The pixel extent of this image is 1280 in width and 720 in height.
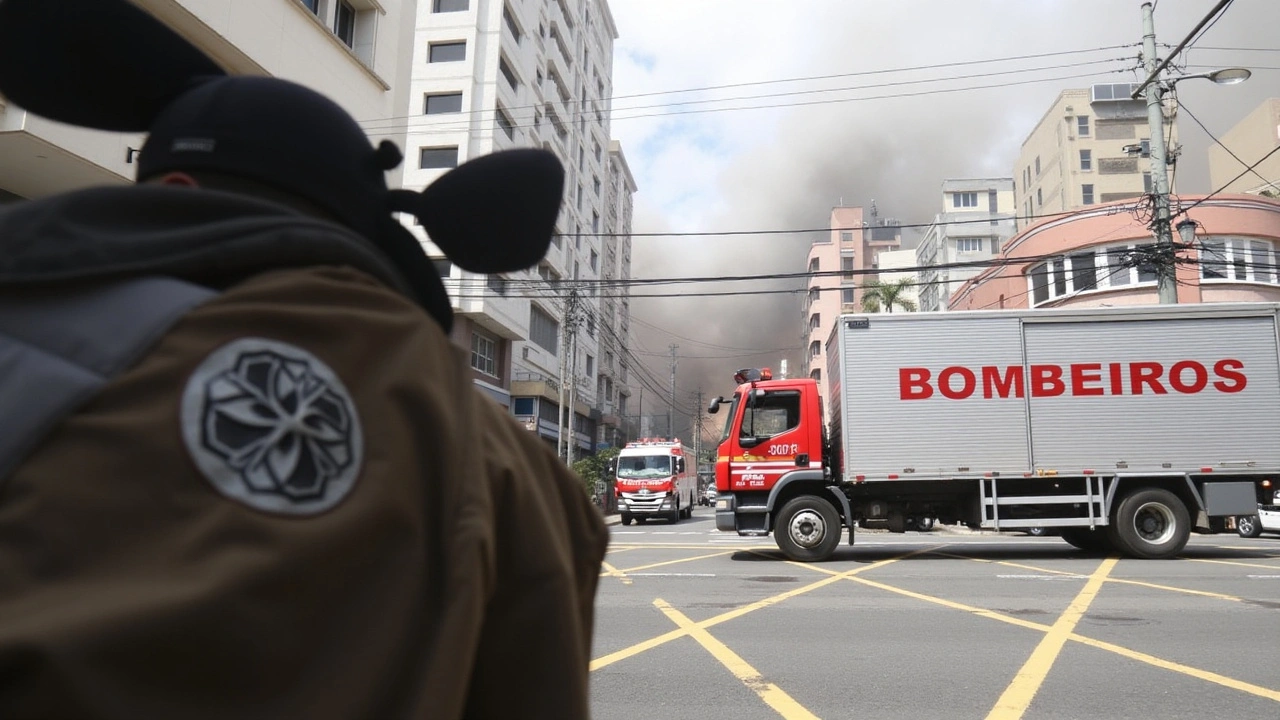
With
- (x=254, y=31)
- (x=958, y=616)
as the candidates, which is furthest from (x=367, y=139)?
(x=254, y=31)

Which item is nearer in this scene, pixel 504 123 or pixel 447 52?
pixel 447 52

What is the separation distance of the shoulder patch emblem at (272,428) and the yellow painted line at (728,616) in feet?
10.8

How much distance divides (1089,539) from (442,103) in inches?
1064

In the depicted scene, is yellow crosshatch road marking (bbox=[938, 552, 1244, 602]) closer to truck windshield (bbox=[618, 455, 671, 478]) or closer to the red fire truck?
the red fire truck

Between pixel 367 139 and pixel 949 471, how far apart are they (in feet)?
40.6

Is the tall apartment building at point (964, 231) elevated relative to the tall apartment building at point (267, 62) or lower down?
elevated

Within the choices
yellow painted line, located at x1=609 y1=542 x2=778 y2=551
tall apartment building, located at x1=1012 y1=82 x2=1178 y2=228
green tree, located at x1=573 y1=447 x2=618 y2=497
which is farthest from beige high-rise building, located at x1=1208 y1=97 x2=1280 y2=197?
yellow painted line, located at x1=609 y1=542 x2=778 y2=551

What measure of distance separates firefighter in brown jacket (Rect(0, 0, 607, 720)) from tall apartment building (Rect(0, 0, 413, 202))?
659 cm

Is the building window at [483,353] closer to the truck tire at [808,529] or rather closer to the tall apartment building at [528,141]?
the tall apartment building at [528,141]

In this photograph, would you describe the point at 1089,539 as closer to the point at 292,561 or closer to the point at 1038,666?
the point at 1038,666

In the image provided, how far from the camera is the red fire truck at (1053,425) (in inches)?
476

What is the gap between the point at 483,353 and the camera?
3272 cm

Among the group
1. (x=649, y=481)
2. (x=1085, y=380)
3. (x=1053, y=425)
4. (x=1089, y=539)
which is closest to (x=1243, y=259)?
(x=1089, y=539)

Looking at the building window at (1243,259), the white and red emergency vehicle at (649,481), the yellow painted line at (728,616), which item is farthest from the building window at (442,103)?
the building window at (1243,259)
